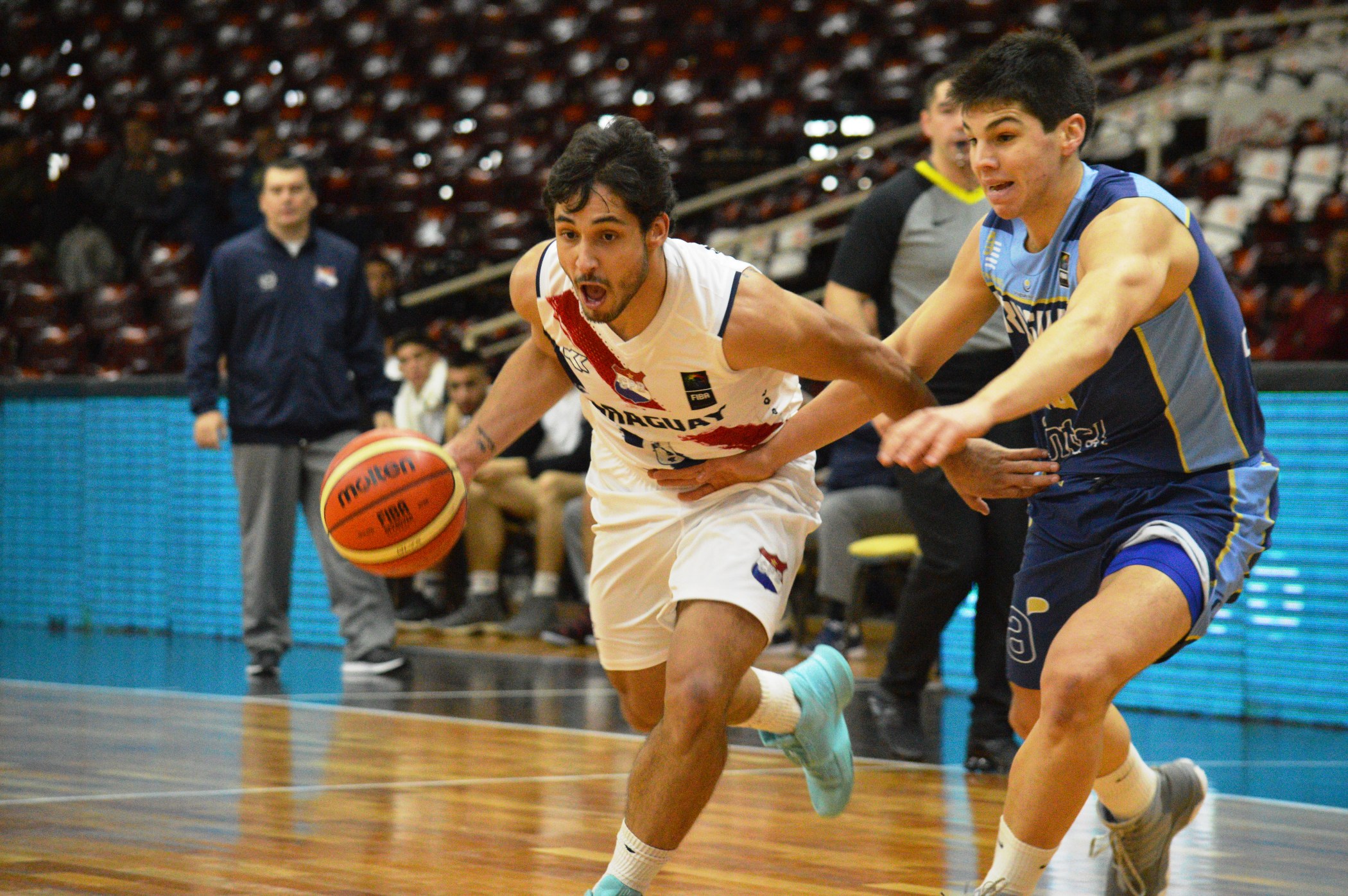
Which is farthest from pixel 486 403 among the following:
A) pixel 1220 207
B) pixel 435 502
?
pixel 1220 207

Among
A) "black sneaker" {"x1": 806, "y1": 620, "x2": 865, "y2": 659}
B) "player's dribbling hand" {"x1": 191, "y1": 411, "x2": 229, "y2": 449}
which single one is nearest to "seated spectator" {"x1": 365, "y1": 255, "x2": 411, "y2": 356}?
"player's dribbling hand" {"x1": 191, "y1": 411, "x2": 229, "y2": 449}

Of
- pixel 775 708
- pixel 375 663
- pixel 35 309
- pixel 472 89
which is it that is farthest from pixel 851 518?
pixel 472 89

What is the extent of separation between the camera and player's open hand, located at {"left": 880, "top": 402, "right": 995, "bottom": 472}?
7.47 feet

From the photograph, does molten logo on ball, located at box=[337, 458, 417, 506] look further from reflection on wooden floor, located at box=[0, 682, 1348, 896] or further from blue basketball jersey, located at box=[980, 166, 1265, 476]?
blue basketball jersey, located at box=[980, 166, 1265, 476]

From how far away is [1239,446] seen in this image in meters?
2.89

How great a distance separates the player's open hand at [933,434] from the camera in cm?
228

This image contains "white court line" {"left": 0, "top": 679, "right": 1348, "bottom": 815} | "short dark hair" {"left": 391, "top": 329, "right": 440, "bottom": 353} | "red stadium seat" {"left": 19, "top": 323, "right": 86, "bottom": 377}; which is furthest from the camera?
"red stadium seat" {"left": 19, "top": 323, "right": 86, "bottom": 377}

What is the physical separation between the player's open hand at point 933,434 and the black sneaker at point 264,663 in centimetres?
536

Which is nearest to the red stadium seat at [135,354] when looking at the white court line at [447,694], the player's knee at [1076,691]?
the white court line at [447,694]

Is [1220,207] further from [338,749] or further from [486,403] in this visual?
[486,403]

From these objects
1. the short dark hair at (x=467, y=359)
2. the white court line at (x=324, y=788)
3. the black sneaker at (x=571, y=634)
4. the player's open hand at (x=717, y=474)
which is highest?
the player's open hand at (x=717, y=474)

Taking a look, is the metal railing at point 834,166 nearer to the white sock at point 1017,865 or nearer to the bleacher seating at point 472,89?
the bleacher seating at point 472,89

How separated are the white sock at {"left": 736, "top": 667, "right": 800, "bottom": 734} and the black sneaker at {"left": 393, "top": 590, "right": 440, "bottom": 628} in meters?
5.76

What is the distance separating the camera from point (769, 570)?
10.4ft
